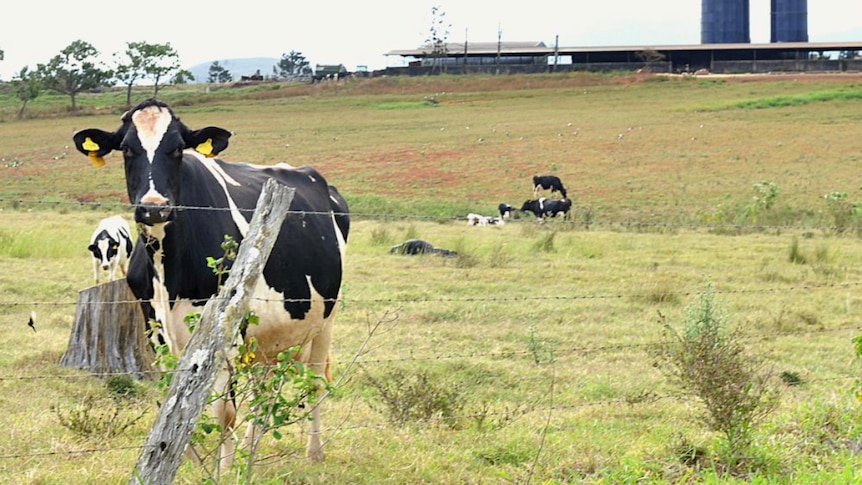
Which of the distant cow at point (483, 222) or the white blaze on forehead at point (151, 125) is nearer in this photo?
the white blaze on forehead at point (151, 125)

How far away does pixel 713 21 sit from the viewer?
121 metres

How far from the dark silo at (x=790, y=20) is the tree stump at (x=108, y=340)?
117592mm

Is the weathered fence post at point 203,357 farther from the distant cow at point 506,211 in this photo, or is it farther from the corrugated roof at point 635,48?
the corrugated roof at point 635,48

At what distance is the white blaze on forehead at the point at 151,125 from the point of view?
612 centimetres

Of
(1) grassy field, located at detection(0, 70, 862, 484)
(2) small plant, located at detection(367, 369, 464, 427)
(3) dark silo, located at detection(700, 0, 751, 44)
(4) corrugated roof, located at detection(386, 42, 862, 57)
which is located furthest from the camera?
(3) dark silo, located at detection(700, 0, 751, 44)

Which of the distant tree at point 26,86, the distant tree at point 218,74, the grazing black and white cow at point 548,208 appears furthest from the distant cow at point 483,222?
the distant tree at point 218,74

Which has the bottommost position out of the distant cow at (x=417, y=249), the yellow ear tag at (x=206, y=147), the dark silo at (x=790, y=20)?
the distant cow at (x=417, y=249)

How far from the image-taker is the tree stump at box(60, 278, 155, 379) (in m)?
9.59

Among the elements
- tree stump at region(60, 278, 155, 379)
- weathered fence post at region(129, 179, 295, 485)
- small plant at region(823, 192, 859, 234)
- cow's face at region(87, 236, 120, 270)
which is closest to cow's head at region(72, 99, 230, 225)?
weathered fence post at region(129, 179, 295, 485)

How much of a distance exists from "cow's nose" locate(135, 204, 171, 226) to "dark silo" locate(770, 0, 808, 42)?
120545 mm

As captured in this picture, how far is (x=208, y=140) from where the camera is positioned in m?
6.68

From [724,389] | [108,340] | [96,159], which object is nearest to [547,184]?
[108,340]

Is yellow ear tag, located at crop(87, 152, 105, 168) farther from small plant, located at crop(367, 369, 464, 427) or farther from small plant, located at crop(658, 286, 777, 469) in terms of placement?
small plant, located at crop(658, 286, 777, 469)

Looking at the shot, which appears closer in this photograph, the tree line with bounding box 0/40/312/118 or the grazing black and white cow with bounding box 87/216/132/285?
the grazing black and white cow with bounding box 87/216/132/285
